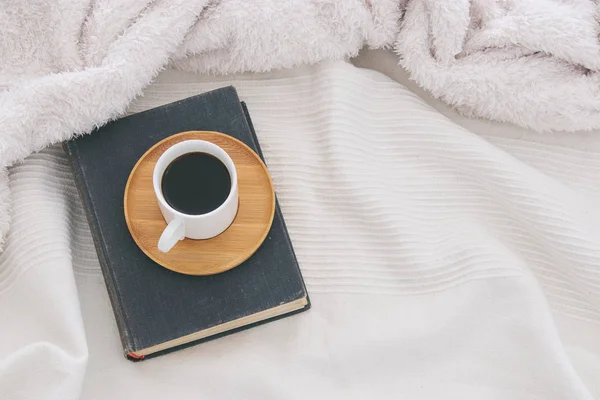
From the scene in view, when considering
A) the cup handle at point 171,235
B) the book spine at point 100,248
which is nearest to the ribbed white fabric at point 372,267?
the book spine at point 100,248

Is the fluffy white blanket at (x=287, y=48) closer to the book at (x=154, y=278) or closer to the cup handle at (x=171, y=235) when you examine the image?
the book at (x=154, y=278)

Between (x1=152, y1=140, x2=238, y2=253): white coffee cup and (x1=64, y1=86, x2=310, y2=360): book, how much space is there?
0.06 metres

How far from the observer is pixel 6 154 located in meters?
0.70

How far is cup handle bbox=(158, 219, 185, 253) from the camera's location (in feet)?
2.02

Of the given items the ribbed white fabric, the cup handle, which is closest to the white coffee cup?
the cup handle

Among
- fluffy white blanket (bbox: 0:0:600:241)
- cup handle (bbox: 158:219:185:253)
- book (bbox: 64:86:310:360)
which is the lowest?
book (bbox: 64:86:310:360)

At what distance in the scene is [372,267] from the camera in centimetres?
75

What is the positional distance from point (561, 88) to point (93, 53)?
0.56 metres

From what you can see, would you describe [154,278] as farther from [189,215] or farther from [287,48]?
[287,48]

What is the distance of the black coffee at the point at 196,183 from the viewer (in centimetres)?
64

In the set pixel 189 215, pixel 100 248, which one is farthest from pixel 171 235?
pixel 100 248

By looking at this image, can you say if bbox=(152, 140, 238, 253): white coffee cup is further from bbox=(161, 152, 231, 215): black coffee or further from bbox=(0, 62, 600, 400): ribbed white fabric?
bbox=(0, 62, 600, 400): ribbed white fabric

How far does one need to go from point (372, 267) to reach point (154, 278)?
0.25 meters

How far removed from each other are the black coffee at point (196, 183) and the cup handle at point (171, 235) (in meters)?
0.02
